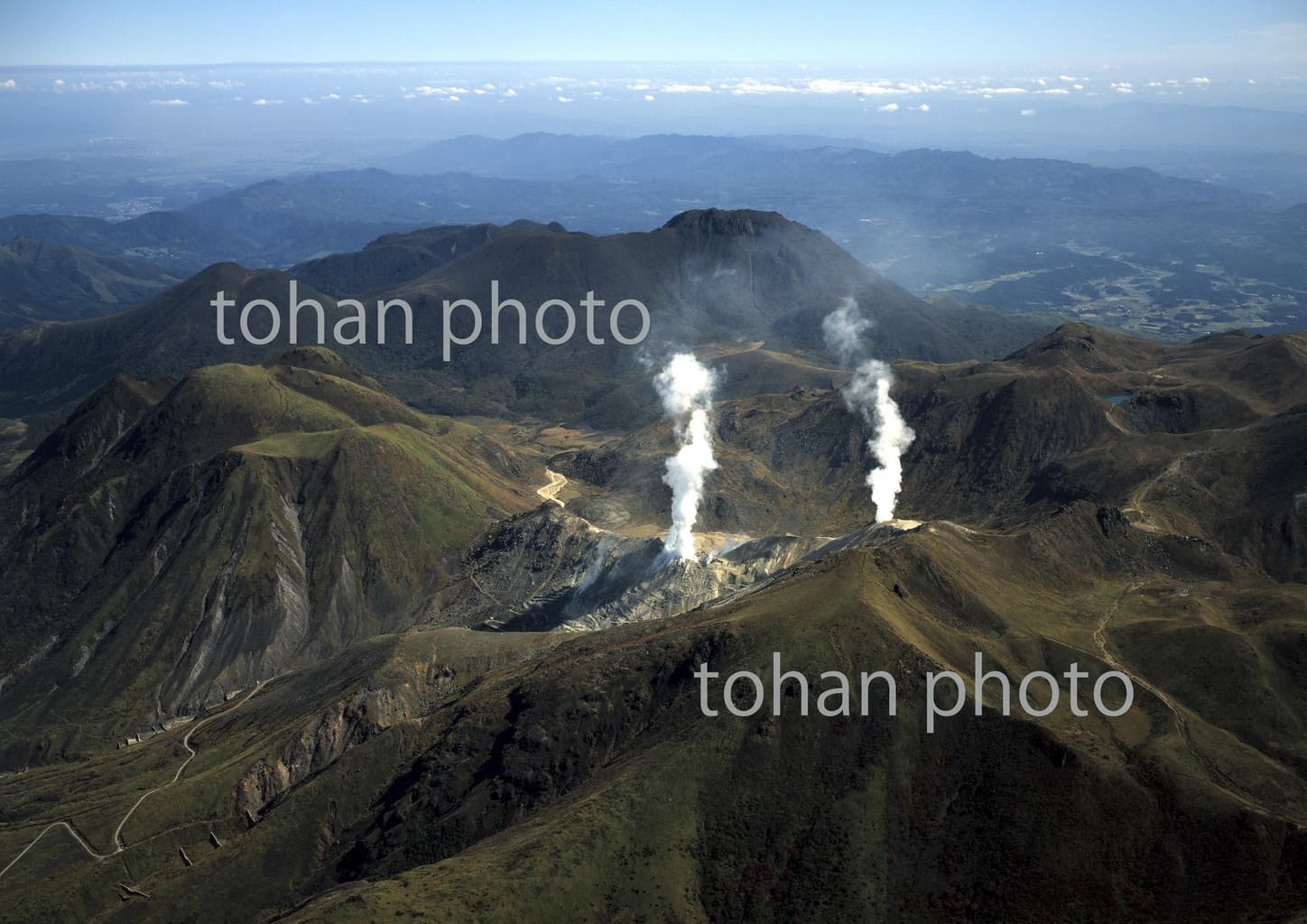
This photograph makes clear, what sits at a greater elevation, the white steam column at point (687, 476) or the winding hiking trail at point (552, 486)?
the white steam column at point (687, 476)

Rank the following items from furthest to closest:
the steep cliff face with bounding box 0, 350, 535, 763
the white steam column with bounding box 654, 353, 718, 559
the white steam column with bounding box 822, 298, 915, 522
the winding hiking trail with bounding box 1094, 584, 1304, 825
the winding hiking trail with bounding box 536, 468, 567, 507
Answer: the winding hiking trail with bounding box 536, 468, 567, 507, the white steam column with bounding box 822, 298, 915, 522, the steep cliff face with bounding box 0, 350, 535, 763, the white steam column with bounding box 654, 353, 718, 559, the winding hiking trail with bounding box 1094, 584, 1304, 825

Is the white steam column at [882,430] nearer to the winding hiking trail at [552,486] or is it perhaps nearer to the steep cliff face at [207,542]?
the winding hiking trail at [552,486]

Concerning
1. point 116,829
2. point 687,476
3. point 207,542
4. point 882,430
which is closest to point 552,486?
point 687,476

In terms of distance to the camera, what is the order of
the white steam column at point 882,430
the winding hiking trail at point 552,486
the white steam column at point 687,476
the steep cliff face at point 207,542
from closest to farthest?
the white steam column at point 687,476
the steep cliff face at point 207,542
the white steam column at point 882,430
the winding hiking trail at point 552,486

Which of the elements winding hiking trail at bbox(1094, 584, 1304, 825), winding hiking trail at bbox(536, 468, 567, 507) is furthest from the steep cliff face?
winding hiking trail at bbox(1094, 584, 1304, 825)

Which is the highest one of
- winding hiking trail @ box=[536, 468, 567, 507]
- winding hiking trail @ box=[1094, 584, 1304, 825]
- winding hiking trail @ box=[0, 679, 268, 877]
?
winding hiking trail @ box=[1094, 584, 1304, 825]

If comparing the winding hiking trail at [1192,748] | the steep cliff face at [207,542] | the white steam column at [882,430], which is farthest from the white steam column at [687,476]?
the winding hiking trail at [1192,748]

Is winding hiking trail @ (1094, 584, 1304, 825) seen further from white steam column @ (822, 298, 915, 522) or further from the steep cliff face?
the steep cliff face

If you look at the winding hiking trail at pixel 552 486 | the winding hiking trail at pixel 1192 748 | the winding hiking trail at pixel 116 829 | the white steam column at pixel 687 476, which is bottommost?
the winding hiking trail at pixel 116 829

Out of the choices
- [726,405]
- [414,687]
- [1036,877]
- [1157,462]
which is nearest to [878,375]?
[726,405]
